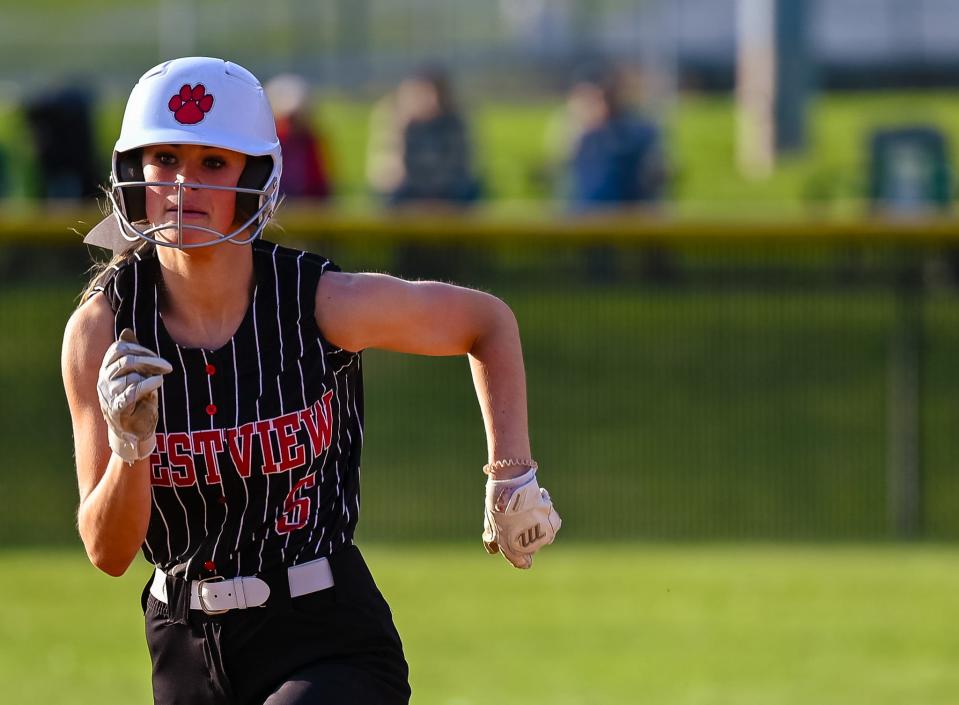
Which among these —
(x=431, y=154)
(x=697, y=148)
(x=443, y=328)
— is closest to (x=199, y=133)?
(x=443, y=328)

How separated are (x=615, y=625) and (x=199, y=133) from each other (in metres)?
4.79

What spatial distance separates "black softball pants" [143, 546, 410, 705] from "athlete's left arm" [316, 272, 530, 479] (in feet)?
1.46

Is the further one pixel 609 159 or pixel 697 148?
pixel 697 148

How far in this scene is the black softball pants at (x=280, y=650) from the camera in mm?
3756

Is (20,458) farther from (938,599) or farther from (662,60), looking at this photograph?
(662,60)

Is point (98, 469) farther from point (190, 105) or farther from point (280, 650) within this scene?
point (190, 105)

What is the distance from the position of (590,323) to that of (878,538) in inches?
79.6

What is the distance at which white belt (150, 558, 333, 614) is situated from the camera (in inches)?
148

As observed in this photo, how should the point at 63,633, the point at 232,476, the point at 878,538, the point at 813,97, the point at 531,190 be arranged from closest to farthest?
the point at 232,476 → the point at 63,633 → the point at 878,538 → the point at 531,190 → the point at 813,97

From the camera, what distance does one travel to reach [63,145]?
1518 centimetres

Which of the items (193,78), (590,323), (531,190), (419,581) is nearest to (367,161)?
(531,190)

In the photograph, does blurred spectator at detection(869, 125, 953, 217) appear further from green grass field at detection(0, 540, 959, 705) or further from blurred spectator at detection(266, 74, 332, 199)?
green grass field at detection(0, 540, 959, 705)

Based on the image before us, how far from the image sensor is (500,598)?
8.53 metres

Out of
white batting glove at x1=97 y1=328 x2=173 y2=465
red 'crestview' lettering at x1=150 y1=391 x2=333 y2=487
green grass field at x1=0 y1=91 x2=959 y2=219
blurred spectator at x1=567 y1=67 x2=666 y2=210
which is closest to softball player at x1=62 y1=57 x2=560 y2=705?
red 'crestview' lettering at x1=150 y1=391 x2=333 y2=487
